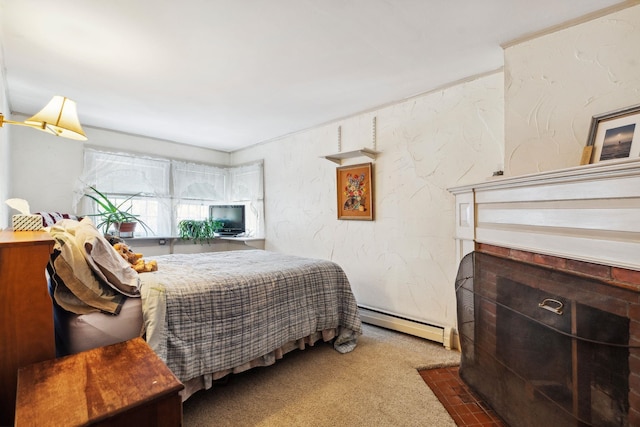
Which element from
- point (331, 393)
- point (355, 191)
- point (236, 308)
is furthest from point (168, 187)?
point (331, 393)

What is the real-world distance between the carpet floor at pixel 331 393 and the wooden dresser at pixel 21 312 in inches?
34.6

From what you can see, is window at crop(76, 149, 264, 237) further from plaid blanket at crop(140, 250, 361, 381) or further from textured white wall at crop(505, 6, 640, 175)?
textured white wall at crop(505, 6, 640, 175)

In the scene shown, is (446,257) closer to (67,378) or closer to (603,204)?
(603,204)

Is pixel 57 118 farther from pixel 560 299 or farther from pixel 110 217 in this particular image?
pixel 560 299

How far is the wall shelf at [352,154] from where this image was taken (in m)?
3.07

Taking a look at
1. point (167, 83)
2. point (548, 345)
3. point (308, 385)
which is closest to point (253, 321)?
point (308, 385)

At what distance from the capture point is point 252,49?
2061 millimetres

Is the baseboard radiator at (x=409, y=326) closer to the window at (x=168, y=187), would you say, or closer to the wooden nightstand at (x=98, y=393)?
the window at (x=168, y=187)

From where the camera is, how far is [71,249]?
1.38 meters

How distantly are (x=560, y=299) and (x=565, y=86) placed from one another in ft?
4.34

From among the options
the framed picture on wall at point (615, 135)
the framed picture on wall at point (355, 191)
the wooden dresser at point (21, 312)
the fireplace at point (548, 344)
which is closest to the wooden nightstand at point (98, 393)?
the wooden dresser at point (21, 312)

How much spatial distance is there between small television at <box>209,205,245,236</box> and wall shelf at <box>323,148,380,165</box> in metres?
1.94

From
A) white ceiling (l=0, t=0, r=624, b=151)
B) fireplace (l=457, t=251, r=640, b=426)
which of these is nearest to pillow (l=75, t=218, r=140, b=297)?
white ceiling (l=0, t=0, r=624, b=151)

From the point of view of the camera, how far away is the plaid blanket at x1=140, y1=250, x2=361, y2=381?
1.63m
